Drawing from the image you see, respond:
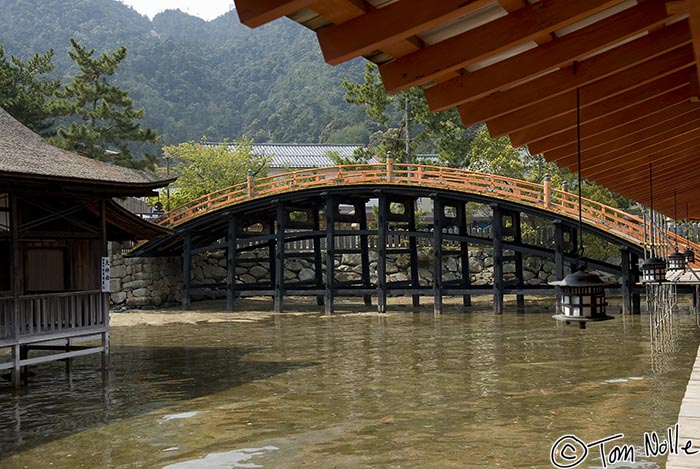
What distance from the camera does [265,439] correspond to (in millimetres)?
8828

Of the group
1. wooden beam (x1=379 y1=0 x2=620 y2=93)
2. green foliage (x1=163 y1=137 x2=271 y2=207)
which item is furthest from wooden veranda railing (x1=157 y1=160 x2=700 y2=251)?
wooden beam (x1=379 y1=0 x2=620 y2=93)

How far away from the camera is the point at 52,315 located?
12.5 meters

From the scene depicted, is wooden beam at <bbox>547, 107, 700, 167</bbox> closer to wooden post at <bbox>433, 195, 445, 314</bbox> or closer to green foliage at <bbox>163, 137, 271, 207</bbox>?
wooden post at <bbox>433, 195, 445, 314</bbox>

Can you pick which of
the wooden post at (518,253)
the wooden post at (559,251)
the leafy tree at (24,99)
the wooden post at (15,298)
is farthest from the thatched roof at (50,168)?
the leafy tree at (24,99)

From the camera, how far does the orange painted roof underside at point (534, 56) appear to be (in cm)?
309

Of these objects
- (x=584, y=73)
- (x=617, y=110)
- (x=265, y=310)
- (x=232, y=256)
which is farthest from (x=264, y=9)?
(x=265, y=310)

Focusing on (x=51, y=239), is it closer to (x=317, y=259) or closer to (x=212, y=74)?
(x=317, y=259)

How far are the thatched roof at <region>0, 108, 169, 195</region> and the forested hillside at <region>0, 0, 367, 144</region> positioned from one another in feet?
172

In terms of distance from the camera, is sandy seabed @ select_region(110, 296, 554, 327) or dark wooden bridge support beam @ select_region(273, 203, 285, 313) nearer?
sandy seabed @ select_region(110, 296, 554, 327)

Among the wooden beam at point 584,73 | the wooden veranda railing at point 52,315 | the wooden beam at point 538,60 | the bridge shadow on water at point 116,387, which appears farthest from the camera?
the wooden veranda railing at point 52,315

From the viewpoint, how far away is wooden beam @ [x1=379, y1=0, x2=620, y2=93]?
3.38m

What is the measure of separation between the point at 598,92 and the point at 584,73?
1.91 feet

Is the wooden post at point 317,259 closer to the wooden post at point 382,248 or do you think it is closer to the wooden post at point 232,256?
the wooden post at point 232,256

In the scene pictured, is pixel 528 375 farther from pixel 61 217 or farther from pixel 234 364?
pixel 61 217
